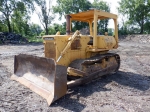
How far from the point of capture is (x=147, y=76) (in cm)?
698

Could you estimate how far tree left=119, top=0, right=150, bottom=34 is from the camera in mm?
40250

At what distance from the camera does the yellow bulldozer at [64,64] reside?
4.54m

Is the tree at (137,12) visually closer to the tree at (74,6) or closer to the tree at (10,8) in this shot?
the tree at (74,6)

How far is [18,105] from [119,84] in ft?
10.5

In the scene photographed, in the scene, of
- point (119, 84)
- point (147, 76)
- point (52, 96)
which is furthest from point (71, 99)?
point (147, 76)

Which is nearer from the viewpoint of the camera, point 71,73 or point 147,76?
point 71,73

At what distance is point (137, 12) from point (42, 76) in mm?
40419

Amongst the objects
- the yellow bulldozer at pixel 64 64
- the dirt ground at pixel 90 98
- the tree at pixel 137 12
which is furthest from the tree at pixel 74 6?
the dirt ground at pixel 90 98

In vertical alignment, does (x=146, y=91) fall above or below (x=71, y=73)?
below

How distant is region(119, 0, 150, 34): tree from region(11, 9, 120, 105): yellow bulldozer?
36.1 m

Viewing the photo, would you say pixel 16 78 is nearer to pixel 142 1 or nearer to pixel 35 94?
pixel 35 94

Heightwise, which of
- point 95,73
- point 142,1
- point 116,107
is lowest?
point 116,107

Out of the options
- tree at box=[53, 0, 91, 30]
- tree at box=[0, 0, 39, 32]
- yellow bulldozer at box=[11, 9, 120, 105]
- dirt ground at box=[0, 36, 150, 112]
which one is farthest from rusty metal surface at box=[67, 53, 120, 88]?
tree at box=[53, 0, 91, 30]

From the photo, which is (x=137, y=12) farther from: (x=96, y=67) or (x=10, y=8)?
(x=96, y=67)
